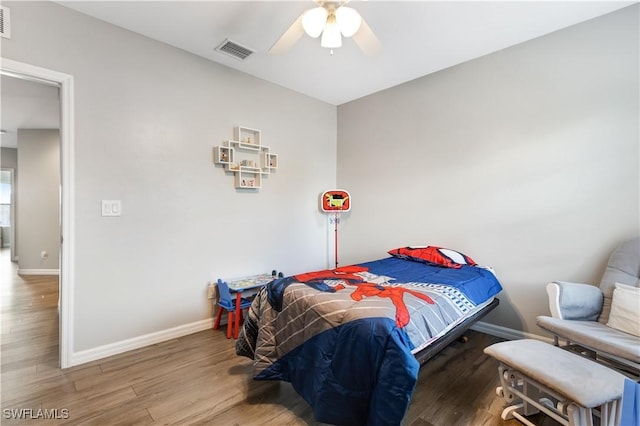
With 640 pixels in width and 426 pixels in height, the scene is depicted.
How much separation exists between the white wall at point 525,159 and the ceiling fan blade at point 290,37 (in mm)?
1919

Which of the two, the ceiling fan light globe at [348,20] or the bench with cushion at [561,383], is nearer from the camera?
the bench with cushion at [561,383]

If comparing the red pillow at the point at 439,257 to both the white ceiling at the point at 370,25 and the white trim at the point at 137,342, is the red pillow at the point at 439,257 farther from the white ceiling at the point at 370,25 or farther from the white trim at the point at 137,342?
the white trim at the point at 137,342

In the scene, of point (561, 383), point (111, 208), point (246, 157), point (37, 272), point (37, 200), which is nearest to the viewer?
point (561, 383)

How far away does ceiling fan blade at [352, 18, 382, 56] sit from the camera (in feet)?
6.16

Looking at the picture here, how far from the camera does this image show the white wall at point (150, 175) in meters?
2.21

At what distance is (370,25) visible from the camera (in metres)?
2.37

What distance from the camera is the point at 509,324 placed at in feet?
8.93

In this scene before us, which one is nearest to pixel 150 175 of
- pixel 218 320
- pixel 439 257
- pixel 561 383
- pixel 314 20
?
pixel 218 320

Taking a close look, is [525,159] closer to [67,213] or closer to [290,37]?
[290,37]

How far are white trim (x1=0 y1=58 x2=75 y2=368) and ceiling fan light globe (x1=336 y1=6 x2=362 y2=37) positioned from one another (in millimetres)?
2076

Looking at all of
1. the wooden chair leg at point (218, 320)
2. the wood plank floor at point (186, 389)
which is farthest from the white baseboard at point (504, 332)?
the wooden chair leg at point (218, 320)

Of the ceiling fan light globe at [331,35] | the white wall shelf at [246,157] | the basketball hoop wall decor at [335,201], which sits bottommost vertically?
the basketball hoop wall decor at [335,201]

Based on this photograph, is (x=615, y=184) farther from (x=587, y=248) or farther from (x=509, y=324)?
(x=509, y=324)

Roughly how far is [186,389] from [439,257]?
236cm
